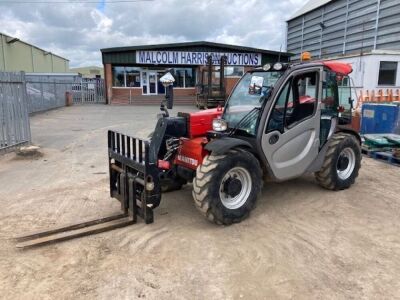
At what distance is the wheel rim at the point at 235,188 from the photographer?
462 centimetres

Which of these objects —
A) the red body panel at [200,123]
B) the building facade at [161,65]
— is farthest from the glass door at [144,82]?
the red body panel at [200,123]

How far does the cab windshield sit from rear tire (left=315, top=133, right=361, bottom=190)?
1572mm

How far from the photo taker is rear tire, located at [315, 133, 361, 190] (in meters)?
5.81

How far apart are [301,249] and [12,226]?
3554 millimetres

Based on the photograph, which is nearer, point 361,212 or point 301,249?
point 301,249

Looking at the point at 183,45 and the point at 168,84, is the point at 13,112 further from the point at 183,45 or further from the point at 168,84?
the point at 183,45

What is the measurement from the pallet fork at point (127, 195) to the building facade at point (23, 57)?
33834mm

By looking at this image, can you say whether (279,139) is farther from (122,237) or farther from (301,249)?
(122,237)

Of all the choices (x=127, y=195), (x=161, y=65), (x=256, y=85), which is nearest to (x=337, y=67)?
(x=256, y=85)

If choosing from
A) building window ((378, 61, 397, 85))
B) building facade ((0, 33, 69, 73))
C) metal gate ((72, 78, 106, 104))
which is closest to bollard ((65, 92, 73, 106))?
metal gate ((72, 78, 106, 104))

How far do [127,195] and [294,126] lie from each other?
2.48 m

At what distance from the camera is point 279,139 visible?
5.01m

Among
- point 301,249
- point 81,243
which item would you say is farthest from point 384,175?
point 81,243

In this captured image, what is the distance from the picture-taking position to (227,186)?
15.2ft
